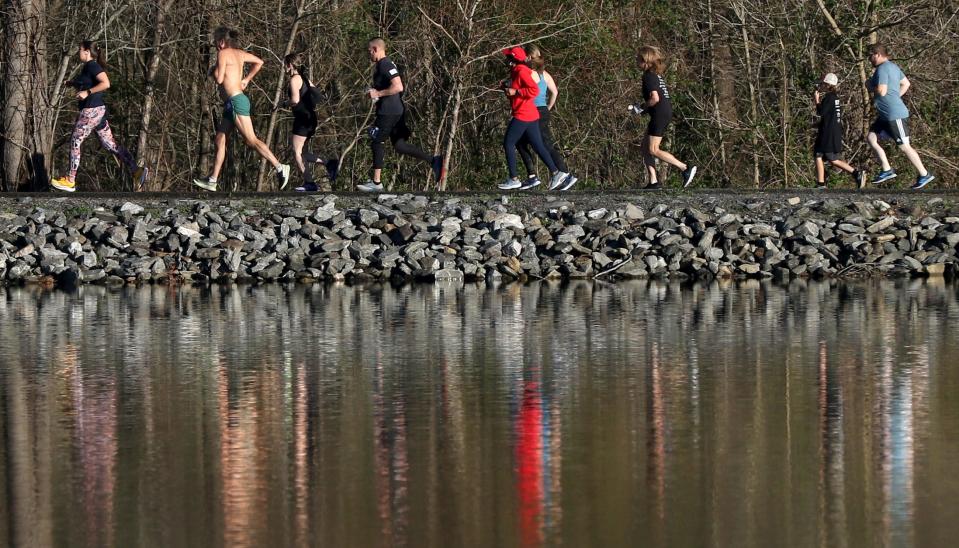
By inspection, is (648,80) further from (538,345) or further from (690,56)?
(690,56)

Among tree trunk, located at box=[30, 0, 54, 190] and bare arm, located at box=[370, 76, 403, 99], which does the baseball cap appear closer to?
bare arm, located at box=[370, 76, 403, 99]

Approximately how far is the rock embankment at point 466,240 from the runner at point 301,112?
1.65 m

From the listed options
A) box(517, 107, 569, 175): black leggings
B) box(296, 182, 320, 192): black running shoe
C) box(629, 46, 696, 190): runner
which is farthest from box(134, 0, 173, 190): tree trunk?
box(629, 46, 696, 190): runner

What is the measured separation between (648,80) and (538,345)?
9.31 meters

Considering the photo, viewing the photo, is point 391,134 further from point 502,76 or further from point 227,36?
point 502,76

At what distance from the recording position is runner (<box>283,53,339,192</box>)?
20922 mm

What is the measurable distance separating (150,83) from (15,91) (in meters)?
4.28

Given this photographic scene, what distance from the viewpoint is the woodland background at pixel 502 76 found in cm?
2977

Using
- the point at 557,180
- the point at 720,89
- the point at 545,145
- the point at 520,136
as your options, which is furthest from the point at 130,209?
the point at 720,89

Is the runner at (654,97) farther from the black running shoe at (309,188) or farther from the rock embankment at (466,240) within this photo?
the black running shoe at (309,188)

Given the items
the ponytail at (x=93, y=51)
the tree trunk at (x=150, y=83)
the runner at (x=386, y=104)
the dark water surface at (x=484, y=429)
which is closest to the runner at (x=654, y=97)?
the runner at (x=386, y=104)

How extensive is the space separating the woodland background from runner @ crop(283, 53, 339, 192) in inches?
296

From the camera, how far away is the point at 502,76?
1193 inches

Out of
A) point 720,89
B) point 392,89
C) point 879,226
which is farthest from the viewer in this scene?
point 720,89
